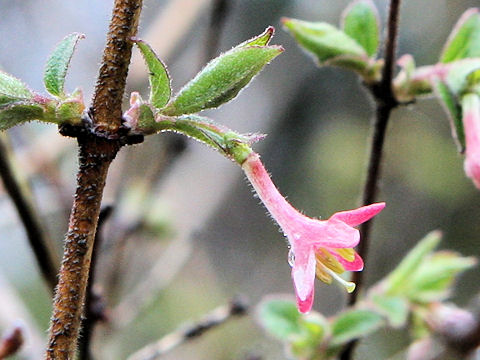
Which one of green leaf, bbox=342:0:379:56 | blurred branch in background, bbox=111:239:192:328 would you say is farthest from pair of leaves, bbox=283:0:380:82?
blurred branch in background, bbox=111:239:192:328

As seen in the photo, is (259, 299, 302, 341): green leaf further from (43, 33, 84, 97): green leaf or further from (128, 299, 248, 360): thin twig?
(43, 33, 84, 97): green leaf

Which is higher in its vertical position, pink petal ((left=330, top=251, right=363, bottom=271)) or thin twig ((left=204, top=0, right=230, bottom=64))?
thin twig ((left=204, top=0, right=230, bottom=64))

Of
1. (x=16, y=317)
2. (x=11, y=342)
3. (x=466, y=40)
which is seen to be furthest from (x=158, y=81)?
(x=16, y=317)

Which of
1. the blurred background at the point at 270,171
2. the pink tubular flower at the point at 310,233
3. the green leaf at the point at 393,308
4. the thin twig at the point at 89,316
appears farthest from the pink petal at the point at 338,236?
the blurred background at the point at 270,171

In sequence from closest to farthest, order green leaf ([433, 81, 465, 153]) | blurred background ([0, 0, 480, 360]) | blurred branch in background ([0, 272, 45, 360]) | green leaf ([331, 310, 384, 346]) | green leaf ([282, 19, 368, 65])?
green leaf ([433, 81, 465, 153]) → green leaf ([282, 19, 368, 65]) → green leaf ([331, 310, 384, 346]) → blurred branch in background ([0, 272, 45, 360]) → blurred background ([0, 0, 480, 360])

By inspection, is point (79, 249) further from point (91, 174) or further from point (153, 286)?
point (153, 286)

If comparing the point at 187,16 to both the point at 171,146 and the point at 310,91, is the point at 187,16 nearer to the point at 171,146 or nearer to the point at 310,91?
the point at 171,146
